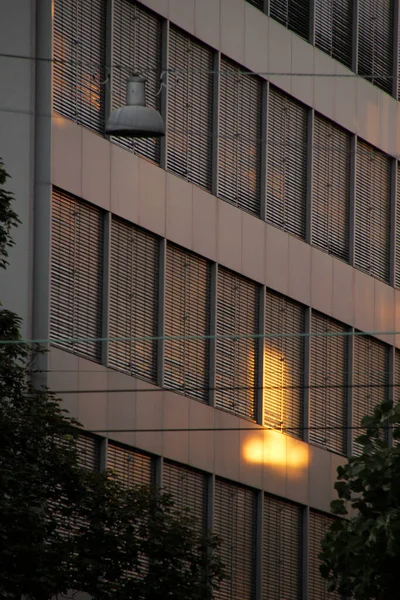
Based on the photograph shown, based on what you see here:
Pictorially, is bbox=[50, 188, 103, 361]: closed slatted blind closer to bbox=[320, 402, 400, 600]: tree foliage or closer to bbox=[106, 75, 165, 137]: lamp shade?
bbox=[106, 75, 165, 137]: lamp shade

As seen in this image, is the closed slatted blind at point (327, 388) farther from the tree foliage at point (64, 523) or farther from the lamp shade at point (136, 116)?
the lamp shade at point (136, 116)

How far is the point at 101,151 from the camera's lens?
45.3 meters

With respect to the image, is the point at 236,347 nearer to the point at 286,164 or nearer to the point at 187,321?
the point at 187,321

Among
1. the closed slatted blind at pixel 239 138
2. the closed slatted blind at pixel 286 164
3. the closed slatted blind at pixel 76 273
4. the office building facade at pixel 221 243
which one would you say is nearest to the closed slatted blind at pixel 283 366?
the office building facade at pixel 221 243

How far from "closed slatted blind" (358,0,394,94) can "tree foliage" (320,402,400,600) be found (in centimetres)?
2519

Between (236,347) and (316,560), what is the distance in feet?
18.3

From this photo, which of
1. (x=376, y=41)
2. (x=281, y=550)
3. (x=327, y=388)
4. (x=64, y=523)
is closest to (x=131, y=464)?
(x=281, y=550)

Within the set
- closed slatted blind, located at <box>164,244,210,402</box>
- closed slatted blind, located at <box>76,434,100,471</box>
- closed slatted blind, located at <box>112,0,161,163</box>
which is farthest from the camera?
closed slatted blind, located at <box>164,244,210,402</box>

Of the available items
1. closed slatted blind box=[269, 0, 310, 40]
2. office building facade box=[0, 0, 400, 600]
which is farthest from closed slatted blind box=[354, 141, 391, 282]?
closed slatted blind box=[269, 0, 310, 40]

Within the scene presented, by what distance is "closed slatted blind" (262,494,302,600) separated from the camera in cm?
4909

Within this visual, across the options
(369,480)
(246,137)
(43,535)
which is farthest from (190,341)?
(369,480)

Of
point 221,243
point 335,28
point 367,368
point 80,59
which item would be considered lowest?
point 367,368

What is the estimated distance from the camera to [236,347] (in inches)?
1927

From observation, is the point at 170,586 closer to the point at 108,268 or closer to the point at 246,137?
the point at 108,268
